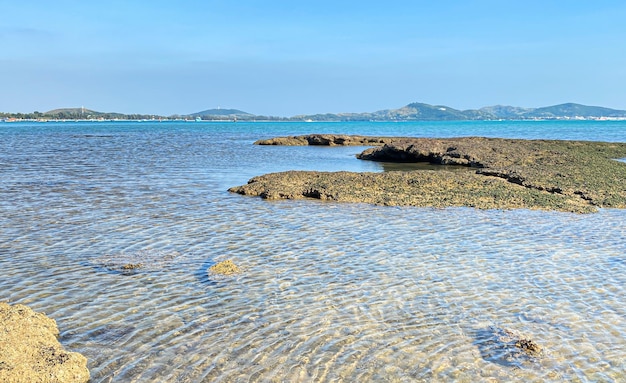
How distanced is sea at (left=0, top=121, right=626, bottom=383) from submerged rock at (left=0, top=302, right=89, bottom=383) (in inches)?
11.1

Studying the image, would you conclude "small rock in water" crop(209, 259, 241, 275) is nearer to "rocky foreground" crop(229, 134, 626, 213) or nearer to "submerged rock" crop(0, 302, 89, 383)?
"submerged rock" crop(0, 302, 89, 383)

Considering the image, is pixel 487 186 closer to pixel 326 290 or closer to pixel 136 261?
pixel 326 290

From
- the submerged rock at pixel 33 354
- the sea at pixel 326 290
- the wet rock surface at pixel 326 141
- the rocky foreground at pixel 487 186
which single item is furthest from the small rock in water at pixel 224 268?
the wet rock surface at pixel 326 141

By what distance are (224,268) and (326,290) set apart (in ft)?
5.80

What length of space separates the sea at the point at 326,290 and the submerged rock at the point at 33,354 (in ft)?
0.92

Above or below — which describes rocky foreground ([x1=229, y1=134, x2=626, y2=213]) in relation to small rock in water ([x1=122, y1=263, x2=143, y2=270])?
above

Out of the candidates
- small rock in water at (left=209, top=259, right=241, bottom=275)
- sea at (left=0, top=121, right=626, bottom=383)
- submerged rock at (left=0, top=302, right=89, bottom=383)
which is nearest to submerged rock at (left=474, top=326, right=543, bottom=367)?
sea at (left=0, top=121, right=626, bottom=383)

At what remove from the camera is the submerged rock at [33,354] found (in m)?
5.01

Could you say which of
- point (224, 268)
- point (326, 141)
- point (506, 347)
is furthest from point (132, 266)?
point (326, 141)

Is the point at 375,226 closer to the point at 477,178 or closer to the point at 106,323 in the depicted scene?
the point at 106,323

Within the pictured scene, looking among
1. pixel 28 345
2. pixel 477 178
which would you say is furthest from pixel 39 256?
pixel 477 178

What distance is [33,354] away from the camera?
5359mm

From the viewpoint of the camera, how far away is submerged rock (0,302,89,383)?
5.01m

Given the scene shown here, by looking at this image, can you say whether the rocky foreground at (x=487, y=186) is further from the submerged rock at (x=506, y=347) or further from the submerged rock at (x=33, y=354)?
the submerged rock at (x=33, y=354)
